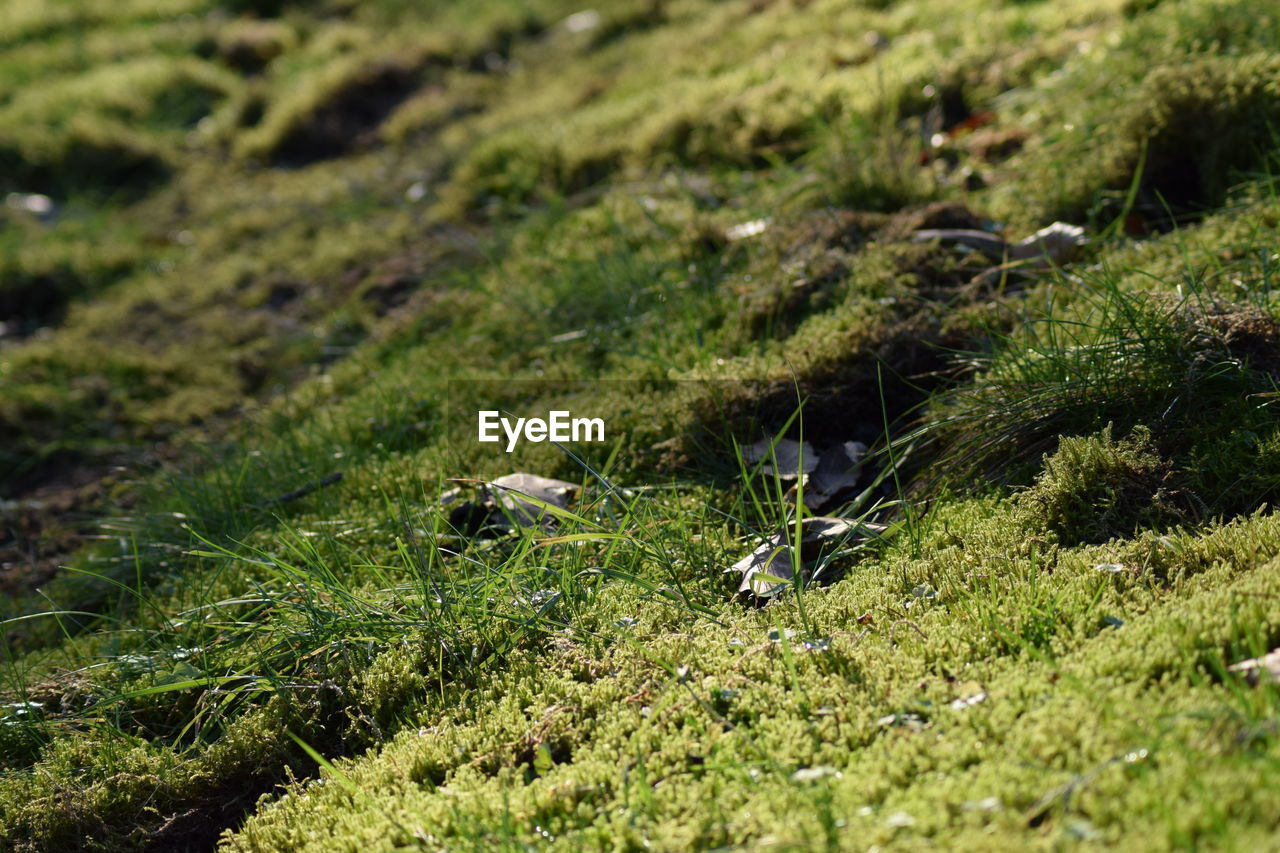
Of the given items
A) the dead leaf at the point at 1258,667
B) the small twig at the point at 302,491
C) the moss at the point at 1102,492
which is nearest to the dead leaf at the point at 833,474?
the moss at the point at 1102,492

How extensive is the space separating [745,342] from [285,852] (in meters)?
2.71

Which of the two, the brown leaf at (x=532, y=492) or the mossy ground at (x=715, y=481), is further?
the brown leaf at (x=532, y=492)

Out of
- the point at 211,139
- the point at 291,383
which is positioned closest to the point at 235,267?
the point at 291,383

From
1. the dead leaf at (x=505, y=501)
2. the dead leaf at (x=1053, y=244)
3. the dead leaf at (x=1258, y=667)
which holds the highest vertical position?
the dead leaf at (x=1053, y=244)

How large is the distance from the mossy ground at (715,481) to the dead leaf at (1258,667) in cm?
3

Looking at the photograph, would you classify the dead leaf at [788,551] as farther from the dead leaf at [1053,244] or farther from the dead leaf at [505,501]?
the dead leaf at [1053,244]

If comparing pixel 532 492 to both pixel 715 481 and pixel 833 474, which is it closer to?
pixel 715 481

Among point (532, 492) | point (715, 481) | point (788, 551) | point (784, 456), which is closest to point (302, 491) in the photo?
point (532, 492)

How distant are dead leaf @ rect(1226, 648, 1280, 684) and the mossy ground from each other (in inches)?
1.1

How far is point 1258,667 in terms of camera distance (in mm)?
2121

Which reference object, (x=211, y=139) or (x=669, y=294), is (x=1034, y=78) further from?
(x=211, y=139)

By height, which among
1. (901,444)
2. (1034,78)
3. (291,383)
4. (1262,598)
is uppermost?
(1034,78)

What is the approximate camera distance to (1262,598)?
231 centimetres

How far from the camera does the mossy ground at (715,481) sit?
225 cm
